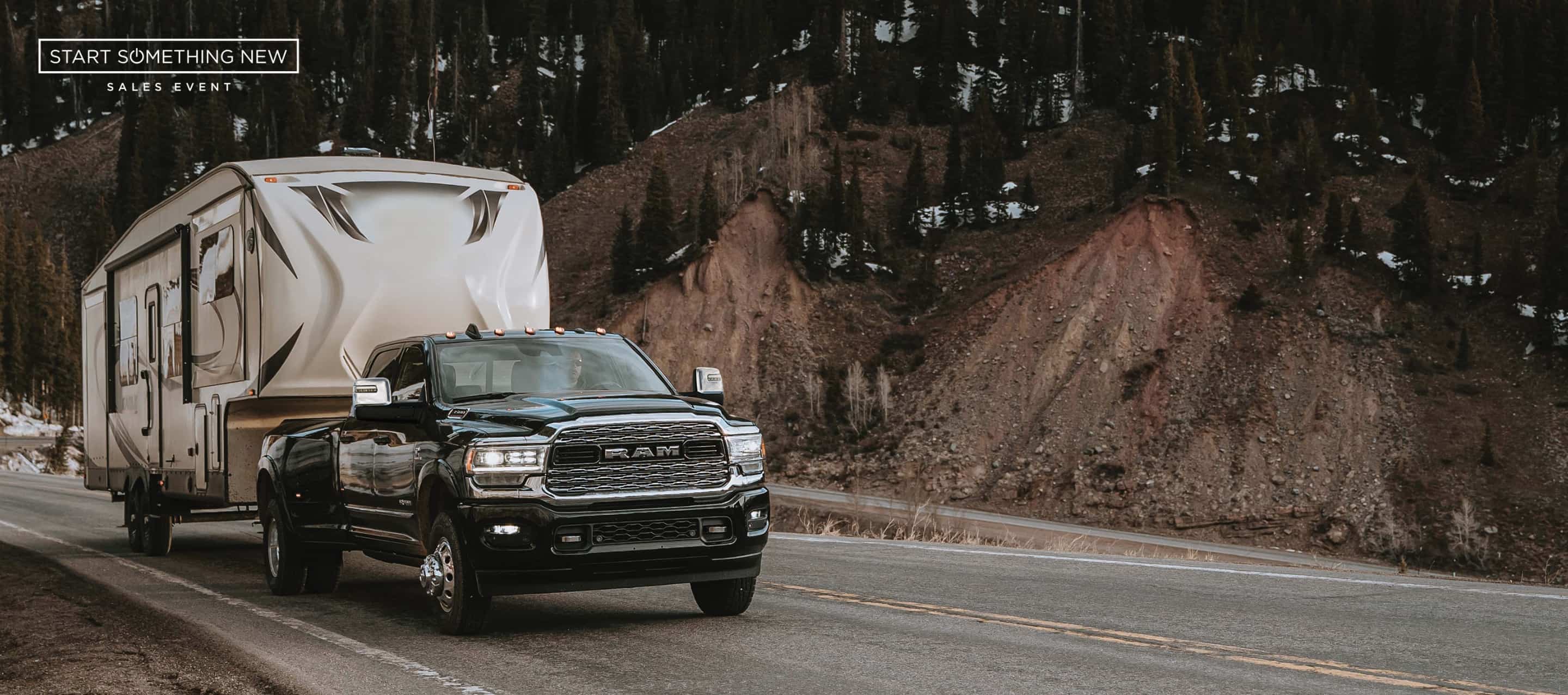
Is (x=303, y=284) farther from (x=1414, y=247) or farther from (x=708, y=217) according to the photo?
(x=708, y=217)

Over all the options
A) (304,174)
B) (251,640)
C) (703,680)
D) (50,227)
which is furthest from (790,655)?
(50,227)

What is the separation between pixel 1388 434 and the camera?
4278 cm

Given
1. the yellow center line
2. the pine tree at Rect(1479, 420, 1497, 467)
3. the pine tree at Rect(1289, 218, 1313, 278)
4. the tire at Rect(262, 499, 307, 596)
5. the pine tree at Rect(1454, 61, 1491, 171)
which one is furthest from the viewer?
the pine tree at Rect(1454, 61, 1491, 171)

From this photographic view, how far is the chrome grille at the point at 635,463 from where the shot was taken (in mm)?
8250

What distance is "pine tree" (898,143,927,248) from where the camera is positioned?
6084cm

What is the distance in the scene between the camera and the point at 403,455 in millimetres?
9367

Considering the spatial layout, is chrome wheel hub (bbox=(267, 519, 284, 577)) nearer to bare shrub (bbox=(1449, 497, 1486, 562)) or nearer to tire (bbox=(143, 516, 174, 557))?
tire (bbox=(143, 516, 174, 557))

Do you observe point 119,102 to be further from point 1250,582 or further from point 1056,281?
point 1250,582

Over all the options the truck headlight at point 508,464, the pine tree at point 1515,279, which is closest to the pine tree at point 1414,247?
the pine tree at point 1515,279

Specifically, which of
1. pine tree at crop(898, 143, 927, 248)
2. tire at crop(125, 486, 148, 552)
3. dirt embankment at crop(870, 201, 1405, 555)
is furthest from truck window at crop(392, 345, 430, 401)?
pine tree at crop(898, 143, 927, 248)

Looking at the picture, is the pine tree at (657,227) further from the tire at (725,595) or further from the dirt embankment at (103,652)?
the tire at (725,595)

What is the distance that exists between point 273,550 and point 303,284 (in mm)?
2452

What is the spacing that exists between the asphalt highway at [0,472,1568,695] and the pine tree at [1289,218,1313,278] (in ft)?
129

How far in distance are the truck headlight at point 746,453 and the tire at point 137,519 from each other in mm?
10060
